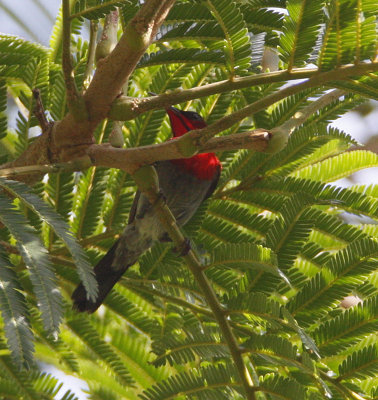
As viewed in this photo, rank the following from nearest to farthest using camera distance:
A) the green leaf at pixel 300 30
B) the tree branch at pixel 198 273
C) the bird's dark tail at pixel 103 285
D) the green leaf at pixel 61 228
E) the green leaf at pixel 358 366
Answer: the green leaf at pixel 61 228
the green leaf at pixel 300 30
the tree branch at pixel 198 273
the green leaf at pixel 358 366
the bird's dark tail at pixel 103 285

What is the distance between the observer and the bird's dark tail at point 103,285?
116 inches

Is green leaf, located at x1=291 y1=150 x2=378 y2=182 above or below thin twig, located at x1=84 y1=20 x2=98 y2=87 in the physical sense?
below

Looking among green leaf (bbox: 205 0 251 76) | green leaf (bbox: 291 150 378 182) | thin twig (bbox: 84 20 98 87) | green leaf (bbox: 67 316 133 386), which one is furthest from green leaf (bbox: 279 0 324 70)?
green leaf (bbox: 67 316 133 386)

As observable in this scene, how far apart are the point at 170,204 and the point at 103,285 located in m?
0.92

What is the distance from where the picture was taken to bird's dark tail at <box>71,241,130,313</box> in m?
2.94

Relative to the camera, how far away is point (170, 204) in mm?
3701

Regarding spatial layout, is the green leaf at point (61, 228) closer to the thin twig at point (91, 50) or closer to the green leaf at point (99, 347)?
the thin twig at point (91, 50)

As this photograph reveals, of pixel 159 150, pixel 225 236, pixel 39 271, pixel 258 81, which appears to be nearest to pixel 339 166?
pixel 225 236

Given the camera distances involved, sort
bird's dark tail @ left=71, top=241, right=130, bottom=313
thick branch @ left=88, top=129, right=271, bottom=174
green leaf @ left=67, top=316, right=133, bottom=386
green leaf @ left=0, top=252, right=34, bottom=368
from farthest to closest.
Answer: green leaf @ left=67, top=316, right=133, bottom=386, bird's dark tail @ left=71, top=241, right=130, bottom=313, thick branch @ left=88, top=129, right=271, bottom=174, green leaf @ left=0, top=252, right=34, bottom=368

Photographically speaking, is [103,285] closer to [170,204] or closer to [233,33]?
[170,204]

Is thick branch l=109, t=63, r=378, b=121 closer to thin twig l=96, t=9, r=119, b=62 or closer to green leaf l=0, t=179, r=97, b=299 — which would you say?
thin twig l=96, t=9, r=119, b=62

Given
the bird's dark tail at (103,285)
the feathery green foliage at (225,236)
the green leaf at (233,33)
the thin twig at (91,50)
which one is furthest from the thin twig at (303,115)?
the bird's dark tail at (103,285)

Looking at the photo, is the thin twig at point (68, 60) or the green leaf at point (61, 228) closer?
the green leaf at point (61, 228)

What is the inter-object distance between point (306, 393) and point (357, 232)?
0.86 metres
